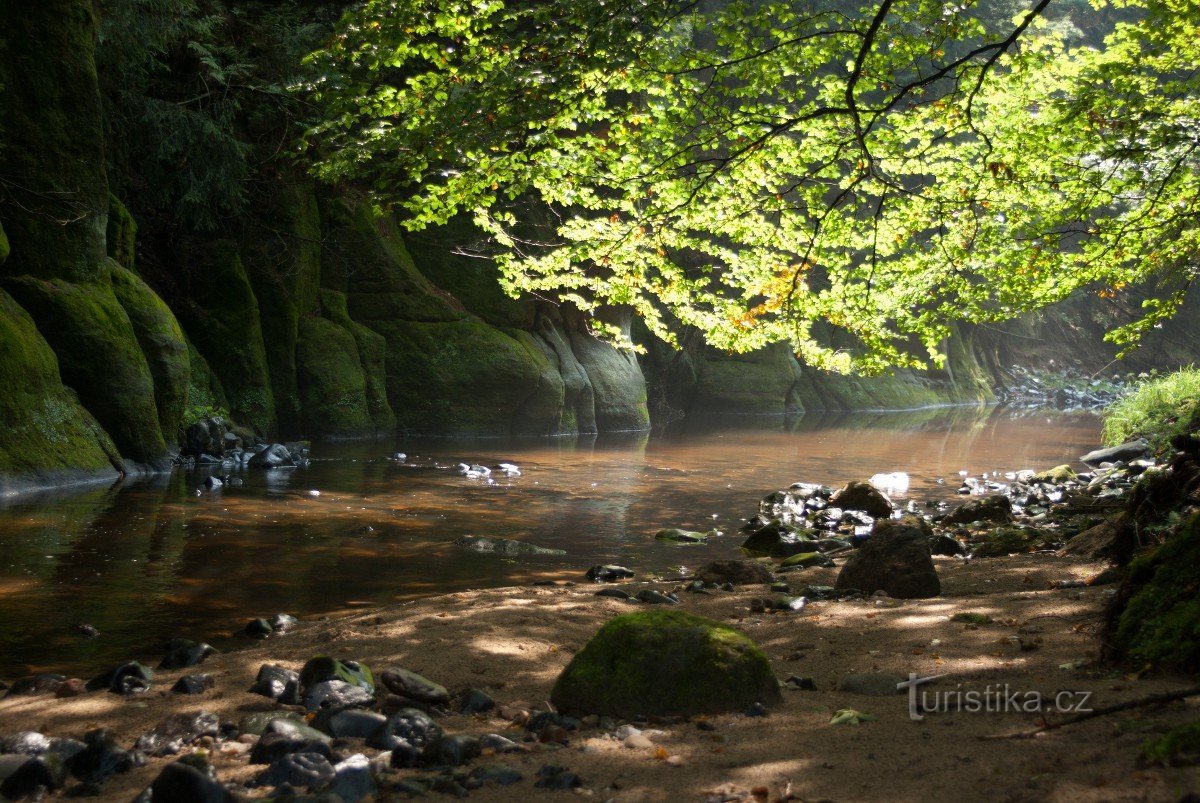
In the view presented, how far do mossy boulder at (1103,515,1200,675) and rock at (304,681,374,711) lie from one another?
3.05 meters

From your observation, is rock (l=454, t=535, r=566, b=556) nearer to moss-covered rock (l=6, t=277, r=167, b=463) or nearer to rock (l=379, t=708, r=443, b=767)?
rock (l=379, t=708, r=443, b=767)

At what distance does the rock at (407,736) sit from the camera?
321 centimetres

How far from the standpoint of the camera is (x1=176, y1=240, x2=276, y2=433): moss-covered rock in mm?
15750

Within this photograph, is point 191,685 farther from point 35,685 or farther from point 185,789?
point 185,789

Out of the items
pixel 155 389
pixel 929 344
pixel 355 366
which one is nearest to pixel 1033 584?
pixel 929 344

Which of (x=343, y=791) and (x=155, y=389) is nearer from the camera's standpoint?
(x=343, y=791)

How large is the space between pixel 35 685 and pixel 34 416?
24.6ft

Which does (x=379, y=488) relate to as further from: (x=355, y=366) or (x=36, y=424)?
(x=355, y=366)

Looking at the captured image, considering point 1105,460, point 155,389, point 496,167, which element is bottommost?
point 1105,460

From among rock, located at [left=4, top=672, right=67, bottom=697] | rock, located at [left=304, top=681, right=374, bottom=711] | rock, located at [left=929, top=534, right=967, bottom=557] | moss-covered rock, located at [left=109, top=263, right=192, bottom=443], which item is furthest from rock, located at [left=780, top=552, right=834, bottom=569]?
moss-covered rock, located at [left=109, top=263, right=192, bottom=443]

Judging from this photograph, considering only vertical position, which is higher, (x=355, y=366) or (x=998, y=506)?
(x=355, y=366)

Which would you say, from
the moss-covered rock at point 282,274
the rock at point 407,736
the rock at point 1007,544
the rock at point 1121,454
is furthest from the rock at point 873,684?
the moss-covered rock at point 282,274

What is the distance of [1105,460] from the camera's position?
665 inches

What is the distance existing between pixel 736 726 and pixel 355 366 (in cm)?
1589
